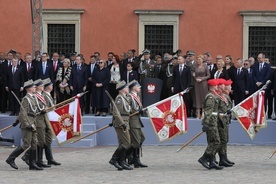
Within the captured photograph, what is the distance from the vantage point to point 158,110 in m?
22.3

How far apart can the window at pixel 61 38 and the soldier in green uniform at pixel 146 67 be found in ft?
31.2

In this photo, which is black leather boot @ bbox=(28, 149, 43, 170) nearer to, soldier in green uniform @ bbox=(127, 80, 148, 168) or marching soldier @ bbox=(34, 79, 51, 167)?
marching soldier @ bbox=(34, 79, 51, 167)

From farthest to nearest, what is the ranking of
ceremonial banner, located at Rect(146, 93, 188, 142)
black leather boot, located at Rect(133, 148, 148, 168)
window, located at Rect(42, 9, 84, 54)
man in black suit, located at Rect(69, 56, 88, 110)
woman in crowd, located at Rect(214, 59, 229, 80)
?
1. window, located at Rect(42, 9, 84, 54)
2. man in black suit, located at Rect(69, 56, 88, 110)
3. woman in crowd, located at Rect(214, 59, 229, 80)
4. ceremonial banner, located at Rect(146, 93, 188, 142)
5. black leather boot, located at Rect(133, 148, 148, 168)

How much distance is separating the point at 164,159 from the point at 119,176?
373 cm

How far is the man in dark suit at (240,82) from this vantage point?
1057 inches

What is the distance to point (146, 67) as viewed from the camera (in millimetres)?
27734

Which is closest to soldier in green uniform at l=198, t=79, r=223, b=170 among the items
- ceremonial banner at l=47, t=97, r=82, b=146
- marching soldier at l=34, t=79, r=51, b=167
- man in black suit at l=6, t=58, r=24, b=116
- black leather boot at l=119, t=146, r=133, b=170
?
black leather boot at l=119, t=146, r=133, b=170

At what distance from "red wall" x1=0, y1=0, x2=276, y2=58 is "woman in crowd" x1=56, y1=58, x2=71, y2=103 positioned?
8.90m

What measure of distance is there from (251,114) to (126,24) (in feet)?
49.7

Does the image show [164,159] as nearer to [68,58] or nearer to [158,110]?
[158,110]

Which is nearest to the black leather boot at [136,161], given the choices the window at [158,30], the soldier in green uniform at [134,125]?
the soldier in green uniform at [134,125]

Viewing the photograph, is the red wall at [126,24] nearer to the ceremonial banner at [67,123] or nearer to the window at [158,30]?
the window at [158,30]

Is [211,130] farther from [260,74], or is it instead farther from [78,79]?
[78,79]

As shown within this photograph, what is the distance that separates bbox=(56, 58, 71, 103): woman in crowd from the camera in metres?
27.7
